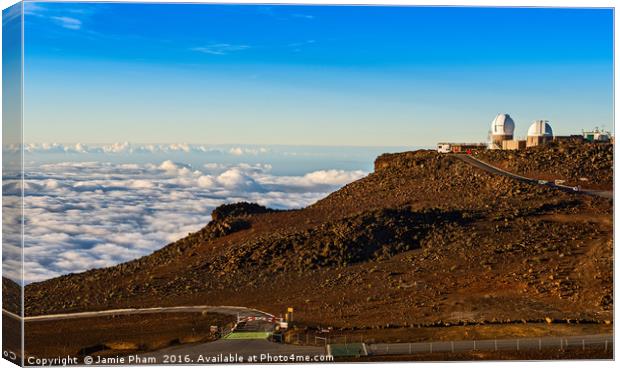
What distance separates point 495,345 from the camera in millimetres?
32719

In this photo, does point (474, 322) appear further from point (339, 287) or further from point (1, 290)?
point (1, 290)

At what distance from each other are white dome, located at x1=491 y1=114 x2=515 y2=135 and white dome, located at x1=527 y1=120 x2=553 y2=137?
0.88m

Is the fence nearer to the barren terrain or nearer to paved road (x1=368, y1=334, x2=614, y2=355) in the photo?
paved road (x1=368, y1=334, x2=614, y2=355)

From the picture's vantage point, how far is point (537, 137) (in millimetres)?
46344

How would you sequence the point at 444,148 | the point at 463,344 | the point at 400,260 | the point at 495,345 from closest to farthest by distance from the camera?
the point at 495,345, the point at 463,344, the point at 400,260, the point at 444,148

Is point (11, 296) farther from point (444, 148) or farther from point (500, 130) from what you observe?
point (500, 130)

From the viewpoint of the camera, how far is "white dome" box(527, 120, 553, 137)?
40.8 meters

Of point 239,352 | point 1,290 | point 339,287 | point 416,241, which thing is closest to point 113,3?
point 1,290

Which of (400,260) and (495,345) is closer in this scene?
(495,345)

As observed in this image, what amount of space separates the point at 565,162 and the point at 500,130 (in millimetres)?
6109

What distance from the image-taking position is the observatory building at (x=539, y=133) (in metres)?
41.5

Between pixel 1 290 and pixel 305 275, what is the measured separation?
1393 centimetres

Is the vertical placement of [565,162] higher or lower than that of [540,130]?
lower

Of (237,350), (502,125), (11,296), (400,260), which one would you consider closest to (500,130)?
(502,125)
